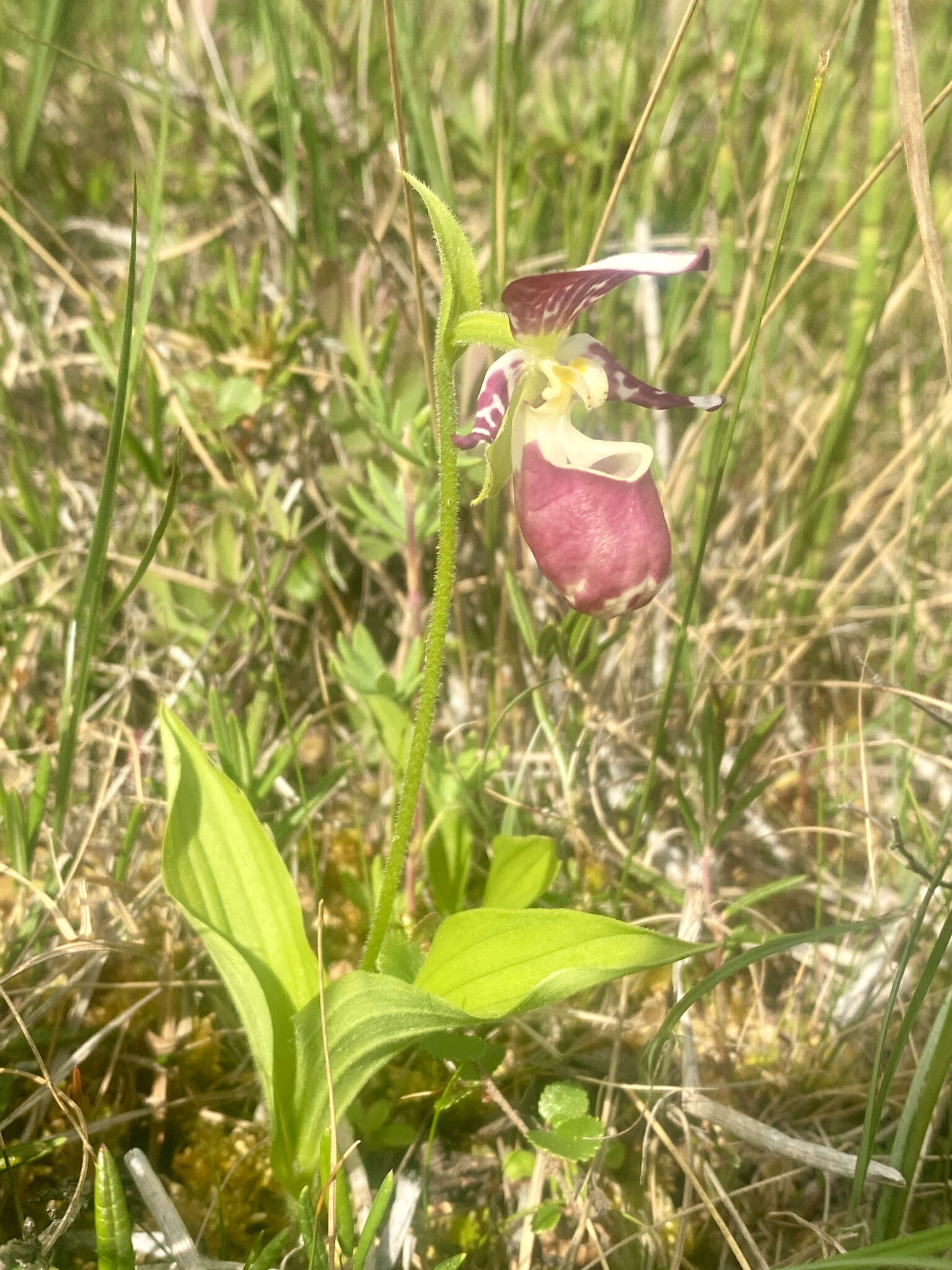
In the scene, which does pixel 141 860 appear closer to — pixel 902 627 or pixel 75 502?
pixel 75 502

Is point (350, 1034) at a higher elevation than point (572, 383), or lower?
lower

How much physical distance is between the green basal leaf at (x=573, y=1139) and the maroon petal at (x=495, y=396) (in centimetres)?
93

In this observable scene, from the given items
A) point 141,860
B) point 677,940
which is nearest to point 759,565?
point 677,940

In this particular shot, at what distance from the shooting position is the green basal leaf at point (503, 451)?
1181 mm

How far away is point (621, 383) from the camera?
1236 millimetres

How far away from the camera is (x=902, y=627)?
2.13 meters

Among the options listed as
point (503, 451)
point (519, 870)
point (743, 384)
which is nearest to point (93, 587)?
point (503, 451)

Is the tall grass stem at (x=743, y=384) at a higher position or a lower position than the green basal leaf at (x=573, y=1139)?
higher

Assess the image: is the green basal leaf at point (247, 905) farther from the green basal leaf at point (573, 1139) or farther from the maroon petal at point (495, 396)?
the maroon petal at point (495, 396)

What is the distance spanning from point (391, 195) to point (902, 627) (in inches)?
61.2

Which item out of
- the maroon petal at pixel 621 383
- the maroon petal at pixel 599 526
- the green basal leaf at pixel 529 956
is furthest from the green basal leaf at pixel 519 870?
the maroon petal at pixel 621 383

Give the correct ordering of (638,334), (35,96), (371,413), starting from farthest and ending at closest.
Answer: (638,334) → (35,96) → (371,413)

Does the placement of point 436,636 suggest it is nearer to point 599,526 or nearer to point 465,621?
point 599,526

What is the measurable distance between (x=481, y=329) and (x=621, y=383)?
259mm
